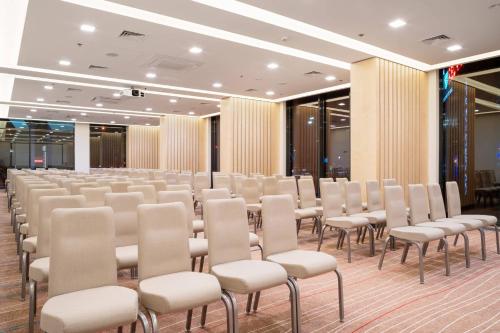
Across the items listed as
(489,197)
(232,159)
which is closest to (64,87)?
(232,159)

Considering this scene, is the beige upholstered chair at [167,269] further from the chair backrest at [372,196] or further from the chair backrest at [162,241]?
the chair backrest at [372,196]

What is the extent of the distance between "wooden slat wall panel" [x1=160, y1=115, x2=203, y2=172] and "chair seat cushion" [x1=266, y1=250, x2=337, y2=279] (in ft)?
45.0

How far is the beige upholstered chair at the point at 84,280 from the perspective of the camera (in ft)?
6.85

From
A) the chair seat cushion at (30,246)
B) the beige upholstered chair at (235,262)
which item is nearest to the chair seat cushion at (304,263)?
the beige upholstered chair at (235,262)

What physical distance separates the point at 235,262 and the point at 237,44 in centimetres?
505

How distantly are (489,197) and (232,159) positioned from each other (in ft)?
23.7

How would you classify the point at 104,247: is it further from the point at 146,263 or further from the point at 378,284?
the point at 378,284

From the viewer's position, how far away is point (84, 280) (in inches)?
98.0

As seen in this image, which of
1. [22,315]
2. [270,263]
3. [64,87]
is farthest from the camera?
[64,87]

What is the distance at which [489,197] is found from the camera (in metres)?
8.62

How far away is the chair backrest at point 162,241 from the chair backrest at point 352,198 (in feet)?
11.5

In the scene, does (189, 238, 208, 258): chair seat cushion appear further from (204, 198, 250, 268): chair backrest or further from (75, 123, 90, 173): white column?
(75, 123, 90, 173): white column

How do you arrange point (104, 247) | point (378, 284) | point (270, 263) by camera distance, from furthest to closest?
point (378, 284)
point (270, 263)
point (104, 247)

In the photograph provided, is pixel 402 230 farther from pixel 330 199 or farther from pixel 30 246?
pixel 30 246
